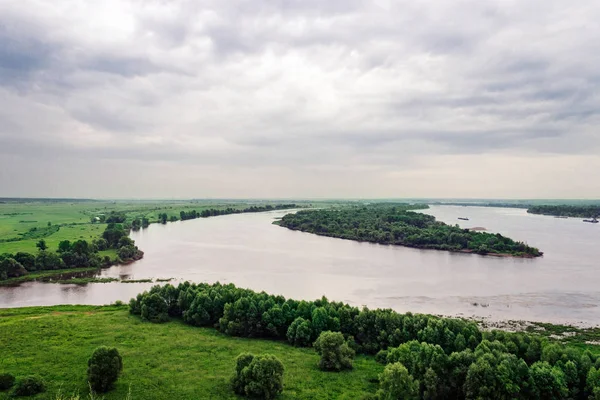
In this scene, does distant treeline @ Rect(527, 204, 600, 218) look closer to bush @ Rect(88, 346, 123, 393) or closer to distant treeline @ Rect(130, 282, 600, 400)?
distant treeline @ Rect(130, 282, 600, 400)

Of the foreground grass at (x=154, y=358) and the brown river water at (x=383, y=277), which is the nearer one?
the foreground grass at (x=154, y=358)

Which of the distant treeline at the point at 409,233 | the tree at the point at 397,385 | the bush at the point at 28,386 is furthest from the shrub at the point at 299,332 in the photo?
the distant treeline at the point at 409,233

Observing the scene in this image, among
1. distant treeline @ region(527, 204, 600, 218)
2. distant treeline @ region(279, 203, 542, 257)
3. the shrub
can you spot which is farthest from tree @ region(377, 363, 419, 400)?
distant treeline @ region(527, 204, 600, 218)

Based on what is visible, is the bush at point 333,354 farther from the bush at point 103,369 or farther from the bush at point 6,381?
the bush at point 6,381

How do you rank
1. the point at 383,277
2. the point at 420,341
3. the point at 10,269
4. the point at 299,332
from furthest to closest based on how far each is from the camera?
the point at 383,277
the point at 10,269
the point at 299,332
the point at 420,341

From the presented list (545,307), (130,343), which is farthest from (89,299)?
(545,307)

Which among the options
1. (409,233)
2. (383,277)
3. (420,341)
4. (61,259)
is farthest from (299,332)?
(409,233)

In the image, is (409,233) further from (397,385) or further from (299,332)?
(397,385)
